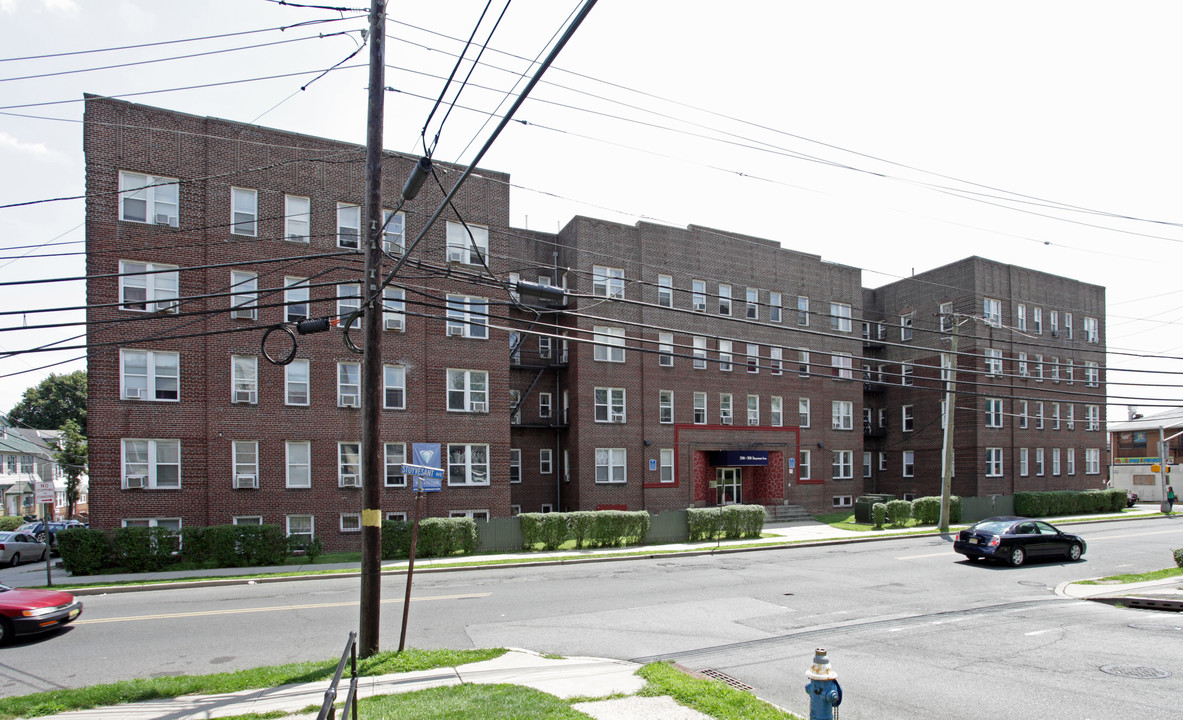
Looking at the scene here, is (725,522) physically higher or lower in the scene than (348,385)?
lower

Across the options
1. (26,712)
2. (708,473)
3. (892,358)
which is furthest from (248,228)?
(892,358)

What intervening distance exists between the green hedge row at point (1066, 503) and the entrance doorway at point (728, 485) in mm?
14485

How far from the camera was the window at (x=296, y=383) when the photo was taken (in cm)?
→ 2386

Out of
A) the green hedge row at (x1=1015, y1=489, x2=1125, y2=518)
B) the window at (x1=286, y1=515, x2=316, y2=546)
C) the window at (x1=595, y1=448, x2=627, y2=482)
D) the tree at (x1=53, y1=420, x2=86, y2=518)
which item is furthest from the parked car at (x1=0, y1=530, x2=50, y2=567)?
the green hedge row at (x1=1015, y1=489, x2=1125, y2=518)

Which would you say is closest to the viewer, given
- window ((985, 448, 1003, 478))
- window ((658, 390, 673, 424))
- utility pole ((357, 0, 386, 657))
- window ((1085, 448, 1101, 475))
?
utility pole ((357, 0, 386, 657))

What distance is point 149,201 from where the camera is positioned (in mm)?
22375

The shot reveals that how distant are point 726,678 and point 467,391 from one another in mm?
19047

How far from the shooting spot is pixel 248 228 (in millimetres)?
23719

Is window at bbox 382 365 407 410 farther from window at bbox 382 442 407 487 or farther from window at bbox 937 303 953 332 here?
window at bbox 937 303 953 332

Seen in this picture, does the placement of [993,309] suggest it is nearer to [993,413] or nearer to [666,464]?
[993,413]

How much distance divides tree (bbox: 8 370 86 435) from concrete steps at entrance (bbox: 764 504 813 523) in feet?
238

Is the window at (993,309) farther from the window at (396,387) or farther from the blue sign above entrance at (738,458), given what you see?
the window at (396,387)

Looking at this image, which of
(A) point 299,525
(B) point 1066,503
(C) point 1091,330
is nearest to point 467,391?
(A) point 299,525

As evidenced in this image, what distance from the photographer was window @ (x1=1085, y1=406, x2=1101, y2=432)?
44.3 meters
